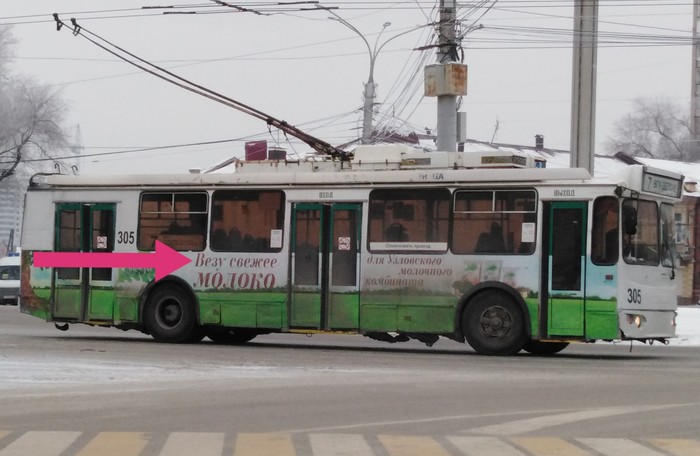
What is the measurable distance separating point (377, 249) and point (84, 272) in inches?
197

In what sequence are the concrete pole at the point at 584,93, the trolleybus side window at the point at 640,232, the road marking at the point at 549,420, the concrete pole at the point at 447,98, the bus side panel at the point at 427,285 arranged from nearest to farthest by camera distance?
the road marking at the point at 549,420, the trolleybus side window at the point at 640,232, the bus side panel at the point at 427,285, the concrete pole at the point at 584,93, the concrete pole at the point at 447,98

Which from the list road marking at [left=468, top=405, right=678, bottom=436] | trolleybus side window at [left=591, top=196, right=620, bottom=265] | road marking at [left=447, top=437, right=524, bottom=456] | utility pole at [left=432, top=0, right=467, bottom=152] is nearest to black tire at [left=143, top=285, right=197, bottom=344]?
utility pole at [left=432, top=0, right=467, bottom=152]

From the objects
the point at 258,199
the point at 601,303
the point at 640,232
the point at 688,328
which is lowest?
the point at 688,328

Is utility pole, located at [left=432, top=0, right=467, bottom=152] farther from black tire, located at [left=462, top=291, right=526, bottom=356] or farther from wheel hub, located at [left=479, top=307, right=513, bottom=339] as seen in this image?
wheel hub, located at [left=479, top=307, right=513, bottom=339]

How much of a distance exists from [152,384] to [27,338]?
899 centimetres

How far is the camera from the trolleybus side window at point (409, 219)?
2072 centimetres

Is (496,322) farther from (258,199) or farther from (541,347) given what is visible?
(258,199)

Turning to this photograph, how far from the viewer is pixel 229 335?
23859 mm

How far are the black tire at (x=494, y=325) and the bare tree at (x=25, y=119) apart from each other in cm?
5398

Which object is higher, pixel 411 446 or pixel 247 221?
pixel 247 221

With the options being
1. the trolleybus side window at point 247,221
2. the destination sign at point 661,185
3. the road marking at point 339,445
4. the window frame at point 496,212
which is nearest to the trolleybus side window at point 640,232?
the destination sign at point 661,185

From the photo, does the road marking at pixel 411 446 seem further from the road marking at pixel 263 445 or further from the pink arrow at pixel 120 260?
the pink arrow at pixel 120 260

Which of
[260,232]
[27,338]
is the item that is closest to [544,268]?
[260,232]

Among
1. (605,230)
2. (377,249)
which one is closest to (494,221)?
(605,230)
